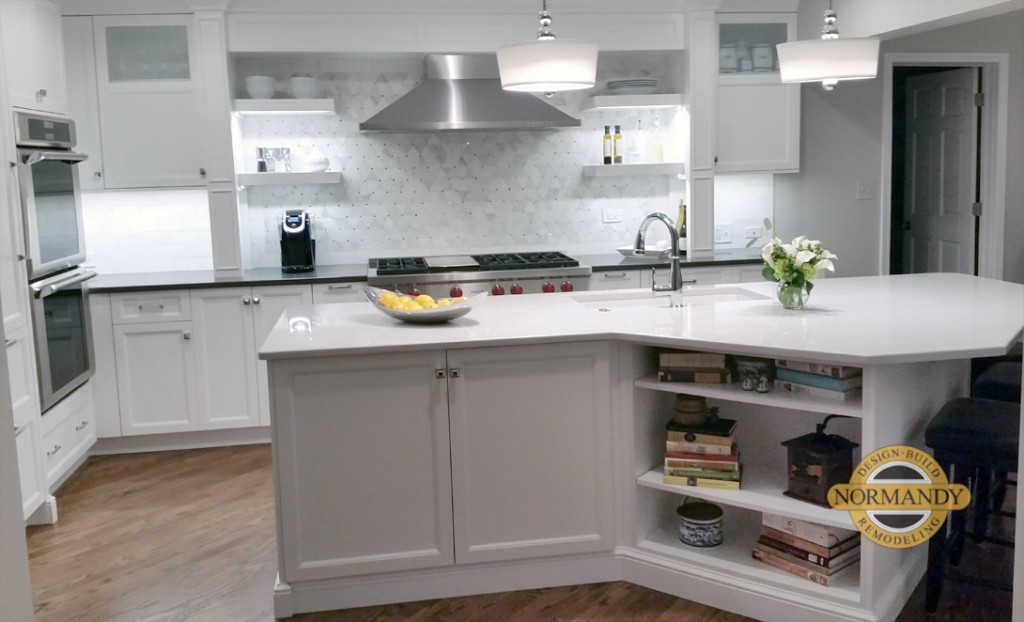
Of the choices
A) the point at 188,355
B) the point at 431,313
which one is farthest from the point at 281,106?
the point at 431,313

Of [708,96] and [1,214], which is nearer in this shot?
[1,214]

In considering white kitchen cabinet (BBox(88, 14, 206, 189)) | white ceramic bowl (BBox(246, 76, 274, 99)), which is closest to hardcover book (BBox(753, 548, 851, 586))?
white kitchen cabinet (BBox(88, 14, 206, 189))

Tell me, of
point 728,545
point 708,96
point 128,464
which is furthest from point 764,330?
point 128,464

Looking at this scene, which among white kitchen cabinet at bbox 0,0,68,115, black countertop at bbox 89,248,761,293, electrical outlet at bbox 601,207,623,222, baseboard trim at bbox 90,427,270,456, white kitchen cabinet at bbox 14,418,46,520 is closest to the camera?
white kitchen cabinet at bbox 14,418,46,520

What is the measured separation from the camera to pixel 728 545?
3172 mm

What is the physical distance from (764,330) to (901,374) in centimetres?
42

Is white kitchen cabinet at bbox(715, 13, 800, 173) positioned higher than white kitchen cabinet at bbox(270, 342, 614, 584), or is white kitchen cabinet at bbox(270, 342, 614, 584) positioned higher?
white kitchen cabinet at bbox(715, 13, 800, 173)

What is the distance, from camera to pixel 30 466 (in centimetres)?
378

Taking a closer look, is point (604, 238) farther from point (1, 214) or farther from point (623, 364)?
point (1, 214)

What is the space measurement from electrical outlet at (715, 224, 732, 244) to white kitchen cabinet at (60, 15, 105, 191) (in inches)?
141

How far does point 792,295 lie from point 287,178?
300cm

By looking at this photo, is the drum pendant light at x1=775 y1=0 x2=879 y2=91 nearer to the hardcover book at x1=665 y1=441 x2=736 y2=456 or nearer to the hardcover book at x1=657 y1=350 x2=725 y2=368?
the hardcover book at x1=657 y1=350 x2=725 y2=368

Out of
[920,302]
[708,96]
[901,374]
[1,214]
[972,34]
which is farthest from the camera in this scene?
[972,34]

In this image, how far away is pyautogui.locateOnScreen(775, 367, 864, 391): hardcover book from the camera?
2732mm
